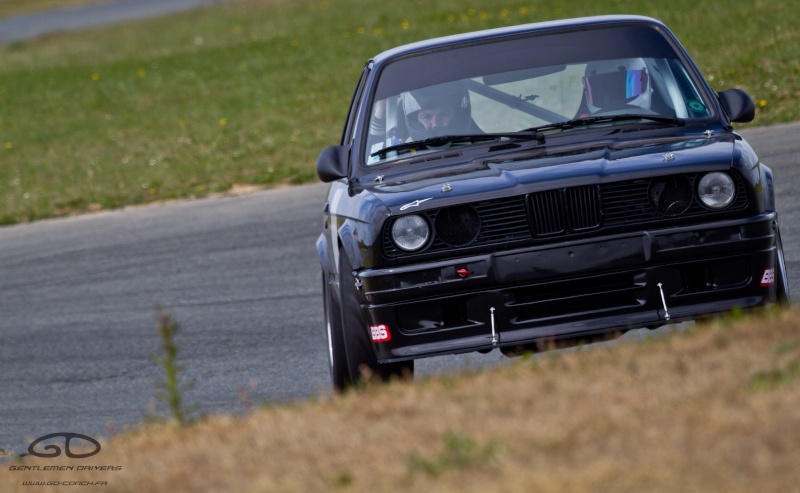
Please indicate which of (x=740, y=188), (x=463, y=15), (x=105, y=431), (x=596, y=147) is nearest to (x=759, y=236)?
(x=740, y=188)

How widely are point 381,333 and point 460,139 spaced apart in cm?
136

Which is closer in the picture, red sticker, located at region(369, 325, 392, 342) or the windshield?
red sticker, located at region(369, 325, 392, 342)

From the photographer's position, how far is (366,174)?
704 cm

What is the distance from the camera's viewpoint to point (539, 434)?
4160 millimetres

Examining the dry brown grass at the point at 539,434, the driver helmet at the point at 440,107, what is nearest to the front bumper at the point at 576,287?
the dry brown grass at the point at 539,434

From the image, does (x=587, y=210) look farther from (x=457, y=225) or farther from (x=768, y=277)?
(x=768, y=277)

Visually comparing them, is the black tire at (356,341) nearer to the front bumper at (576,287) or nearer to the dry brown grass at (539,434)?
the front bumper at (576,287)

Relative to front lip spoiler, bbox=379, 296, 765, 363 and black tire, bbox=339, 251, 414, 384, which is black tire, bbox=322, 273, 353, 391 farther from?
front lip spoiler, bbox=379, 296, 765, 363

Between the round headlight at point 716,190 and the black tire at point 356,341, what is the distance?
60.4 inches

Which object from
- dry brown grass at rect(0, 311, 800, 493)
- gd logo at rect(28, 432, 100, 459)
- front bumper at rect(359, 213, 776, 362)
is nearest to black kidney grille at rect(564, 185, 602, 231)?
front bumper at rect(359, 213, 776, 362)

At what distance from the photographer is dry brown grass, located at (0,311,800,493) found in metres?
3.72

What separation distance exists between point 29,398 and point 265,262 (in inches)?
146

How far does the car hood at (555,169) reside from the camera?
6012mm

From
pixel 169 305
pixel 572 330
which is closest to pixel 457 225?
pixel 572 330
